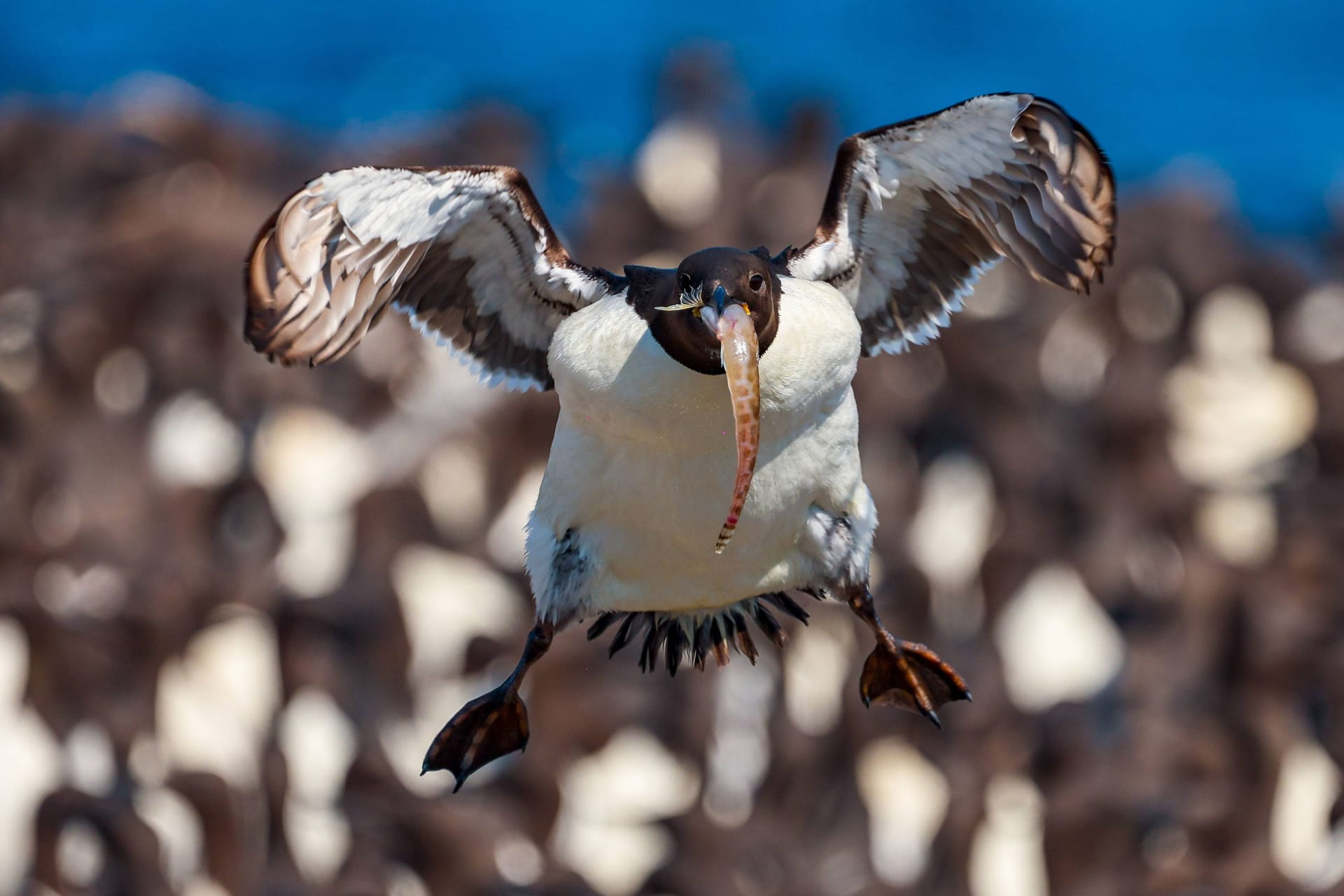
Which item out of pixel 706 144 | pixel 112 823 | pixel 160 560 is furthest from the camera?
pixel 706 144

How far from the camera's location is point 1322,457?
18.6 meters

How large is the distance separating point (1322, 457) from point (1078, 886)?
6758 mm

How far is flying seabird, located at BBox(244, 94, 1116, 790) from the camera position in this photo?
4.67 meters

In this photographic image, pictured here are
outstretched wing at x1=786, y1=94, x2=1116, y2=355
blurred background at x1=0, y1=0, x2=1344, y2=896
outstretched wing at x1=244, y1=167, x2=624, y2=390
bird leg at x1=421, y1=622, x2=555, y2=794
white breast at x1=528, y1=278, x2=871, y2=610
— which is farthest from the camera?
blurred background at x1=0, y1=0, x2=1344, y2=896

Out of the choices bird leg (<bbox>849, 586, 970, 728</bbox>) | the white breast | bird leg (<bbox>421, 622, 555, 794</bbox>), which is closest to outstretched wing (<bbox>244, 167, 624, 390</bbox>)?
the white breast

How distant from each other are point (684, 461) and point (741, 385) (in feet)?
2.74

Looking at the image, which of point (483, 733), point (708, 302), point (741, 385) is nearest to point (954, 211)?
point (708, 302)

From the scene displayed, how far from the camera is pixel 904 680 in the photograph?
566 centimetres

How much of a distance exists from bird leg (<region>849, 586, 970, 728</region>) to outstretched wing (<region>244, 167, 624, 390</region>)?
1.56 m

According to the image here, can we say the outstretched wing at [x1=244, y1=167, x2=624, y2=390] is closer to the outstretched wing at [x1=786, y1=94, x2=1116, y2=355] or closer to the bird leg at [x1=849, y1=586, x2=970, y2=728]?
the outstretched wing at [x1=786, y1=94, x2=1116, y2=355]

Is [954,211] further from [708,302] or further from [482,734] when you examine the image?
[482,734]

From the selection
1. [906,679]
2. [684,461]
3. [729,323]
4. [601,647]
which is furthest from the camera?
[601,647]

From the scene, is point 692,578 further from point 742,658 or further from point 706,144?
point 706,144

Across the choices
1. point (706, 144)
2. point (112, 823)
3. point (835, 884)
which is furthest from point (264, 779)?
point (706, 144)
